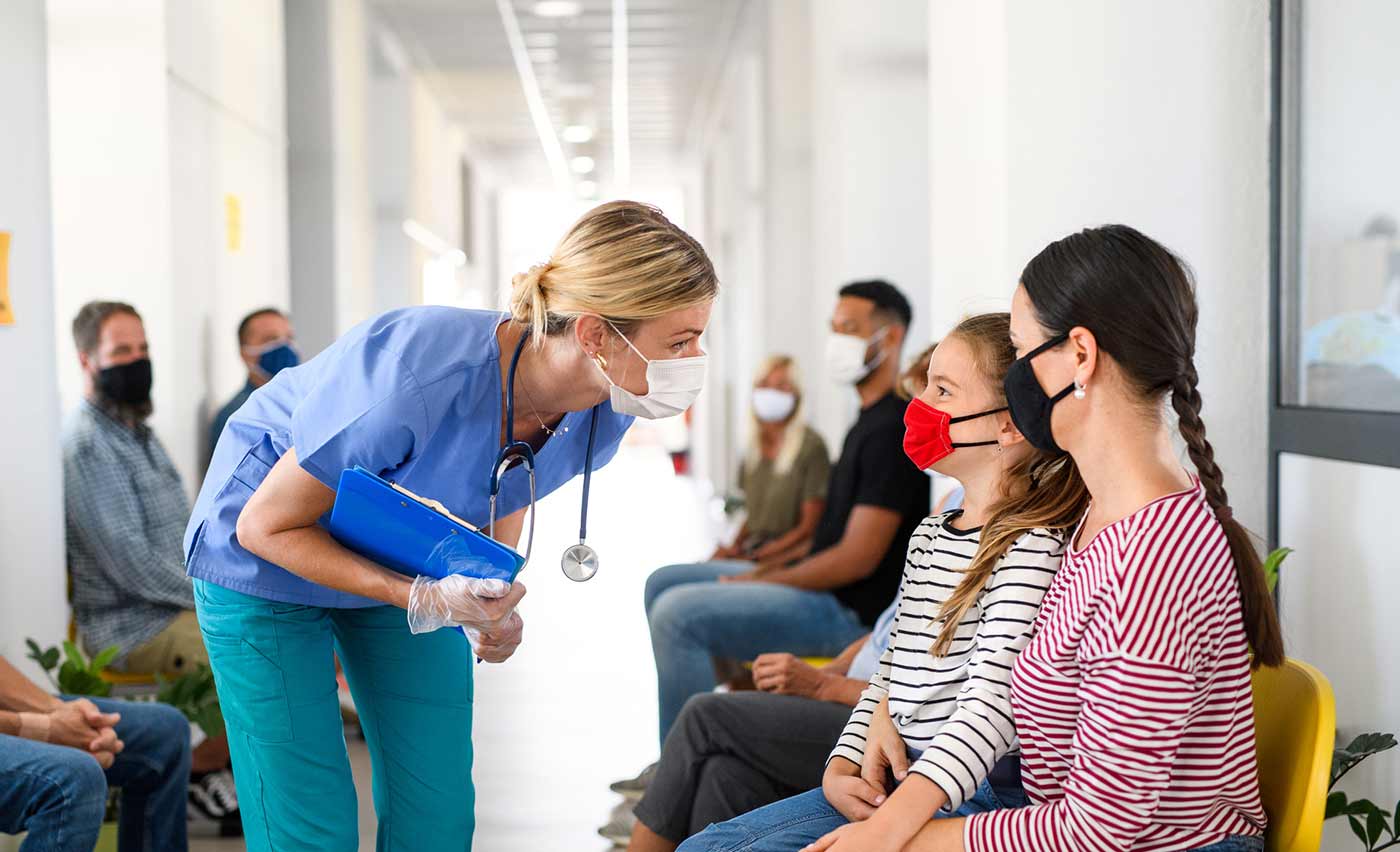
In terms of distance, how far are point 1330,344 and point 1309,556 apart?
0.39m

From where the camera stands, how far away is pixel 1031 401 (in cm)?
160

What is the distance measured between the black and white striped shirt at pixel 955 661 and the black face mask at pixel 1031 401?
0.15 metres

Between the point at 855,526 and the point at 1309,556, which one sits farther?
the point at 855,526

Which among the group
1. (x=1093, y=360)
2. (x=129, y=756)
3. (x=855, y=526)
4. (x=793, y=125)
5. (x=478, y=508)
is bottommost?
(x=129, y=756)

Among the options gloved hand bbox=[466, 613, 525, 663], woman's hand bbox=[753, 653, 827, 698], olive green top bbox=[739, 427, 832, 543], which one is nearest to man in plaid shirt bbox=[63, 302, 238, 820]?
woman's hand bbox=[753, 653, 827, 698]

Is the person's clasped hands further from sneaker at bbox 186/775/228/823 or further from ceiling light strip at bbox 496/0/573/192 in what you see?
ceiling light strip at bbox 496/0/573/192

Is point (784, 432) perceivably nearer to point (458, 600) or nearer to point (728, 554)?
point (728, 554)

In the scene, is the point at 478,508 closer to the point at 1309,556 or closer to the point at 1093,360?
the point at 1093,360

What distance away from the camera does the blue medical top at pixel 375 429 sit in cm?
175

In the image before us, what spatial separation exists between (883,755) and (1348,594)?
1082mm

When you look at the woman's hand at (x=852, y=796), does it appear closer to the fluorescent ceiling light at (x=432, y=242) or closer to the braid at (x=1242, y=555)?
the braid at (x=1242, y=555)

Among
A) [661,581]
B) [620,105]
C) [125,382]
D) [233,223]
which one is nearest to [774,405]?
[661,581]

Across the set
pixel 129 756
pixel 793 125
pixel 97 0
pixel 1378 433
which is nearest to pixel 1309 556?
pixel 1378 433

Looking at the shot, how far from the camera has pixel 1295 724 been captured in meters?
1.56
